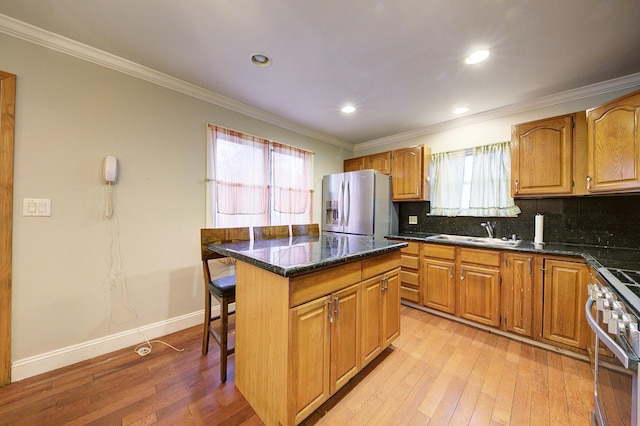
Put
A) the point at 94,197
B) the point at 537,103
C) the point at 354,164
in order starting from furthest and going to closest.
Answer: the point at 354,164, the point at 537,103, the point at 94,197

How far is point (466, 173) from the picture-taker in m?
3.14

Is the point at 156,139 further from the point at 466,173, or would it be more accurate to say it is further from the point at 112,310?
the point at 466,173

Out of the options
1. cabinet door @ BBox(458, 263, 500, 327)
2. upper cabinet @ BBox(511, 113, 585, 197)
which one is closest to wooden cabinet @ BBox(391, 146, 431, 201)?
upper cabinet @ BBox(511, 113, 585, 197)

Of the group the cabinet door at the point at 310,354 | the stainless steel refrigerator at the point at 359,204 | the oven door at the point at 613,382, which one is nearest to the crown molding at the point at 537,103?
the stainless steel refrigerator at the point at 359,204

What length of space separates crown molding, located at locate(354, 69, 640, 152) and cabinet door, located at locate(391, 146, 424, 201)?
0.41 m

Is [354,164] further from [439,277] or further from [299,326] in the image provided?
[299,326]

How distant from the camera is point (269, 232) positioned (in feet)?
7.67

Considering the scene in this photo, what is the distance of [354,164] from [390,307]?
269cm

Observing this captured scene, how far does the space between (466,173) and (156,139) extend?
362cm

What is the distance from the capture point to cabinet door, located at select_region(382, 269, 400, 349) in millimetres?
1896

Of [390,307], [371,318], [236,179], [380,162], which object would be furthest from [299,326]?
[380,162]

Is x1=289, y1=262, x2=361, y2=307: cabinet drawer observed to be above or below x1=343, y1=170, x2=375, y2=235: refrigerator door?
below

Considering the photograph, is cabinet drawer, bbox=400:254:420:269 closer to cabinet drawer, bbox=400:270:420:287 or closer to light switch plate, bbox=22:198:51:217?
cabinet drawer, bbox=400:270:420:287

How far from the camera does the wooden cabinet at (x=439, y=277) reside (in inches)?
105
